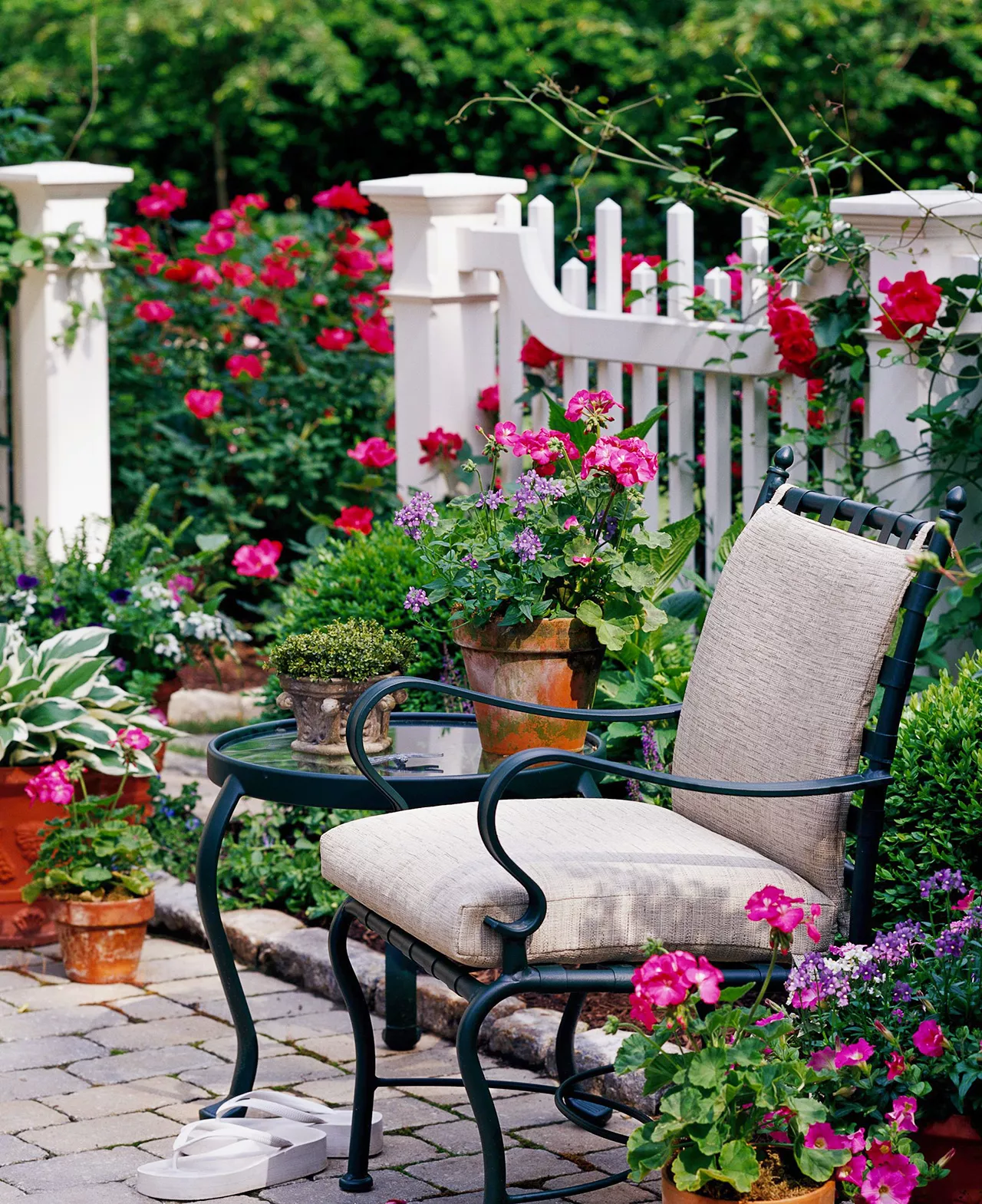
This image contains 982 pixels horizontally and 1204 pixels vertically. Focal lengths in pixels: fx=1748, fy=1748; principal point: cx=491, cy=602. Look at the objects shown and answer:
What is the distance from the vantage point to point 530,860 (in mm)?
2525

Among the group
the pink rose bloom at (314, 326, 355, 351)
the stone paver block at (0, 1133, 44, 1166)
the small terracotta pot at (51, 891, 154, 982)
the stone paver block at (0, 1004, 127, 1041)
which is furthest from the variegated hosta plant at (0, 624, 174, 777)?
the pink rose bloom at (314, 326, 355, 351)

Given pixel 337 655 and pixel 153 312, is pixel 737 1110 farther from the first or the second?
pixel 153 312

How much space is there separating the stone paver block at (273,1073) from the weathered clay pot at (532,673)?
0.80 metres

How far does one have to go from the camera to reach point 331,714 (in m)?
3.15

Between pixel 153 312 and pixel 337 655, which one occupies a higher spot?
pixel 153 312

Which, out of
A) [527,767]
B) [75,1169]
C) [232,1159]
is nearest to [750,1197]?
[527,767]

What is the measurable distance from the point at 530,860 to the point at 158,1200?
0.92 metres

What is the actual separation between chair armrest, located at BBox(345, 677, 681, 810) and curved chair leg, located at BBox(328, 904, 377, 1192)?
22 cm

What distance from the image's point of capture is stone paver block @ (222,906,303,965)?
403cm

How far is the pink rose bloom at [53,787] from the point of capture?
3.94 meters

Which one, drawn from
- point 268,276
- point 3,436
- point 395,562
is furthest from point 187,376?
point 395,562

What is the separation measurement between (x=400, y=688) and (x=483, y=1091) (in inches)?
31.6

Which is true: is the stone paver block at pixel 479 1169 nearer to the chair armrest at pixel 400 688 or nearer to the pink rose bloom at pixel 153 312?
the chair armrest at pixel 400 688

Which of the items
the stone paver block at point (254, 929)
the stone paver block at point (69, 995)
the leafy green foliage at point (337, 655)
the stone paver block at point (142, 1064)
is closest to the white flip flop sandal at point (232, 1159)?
the stone paver block at point (142, 1064)
